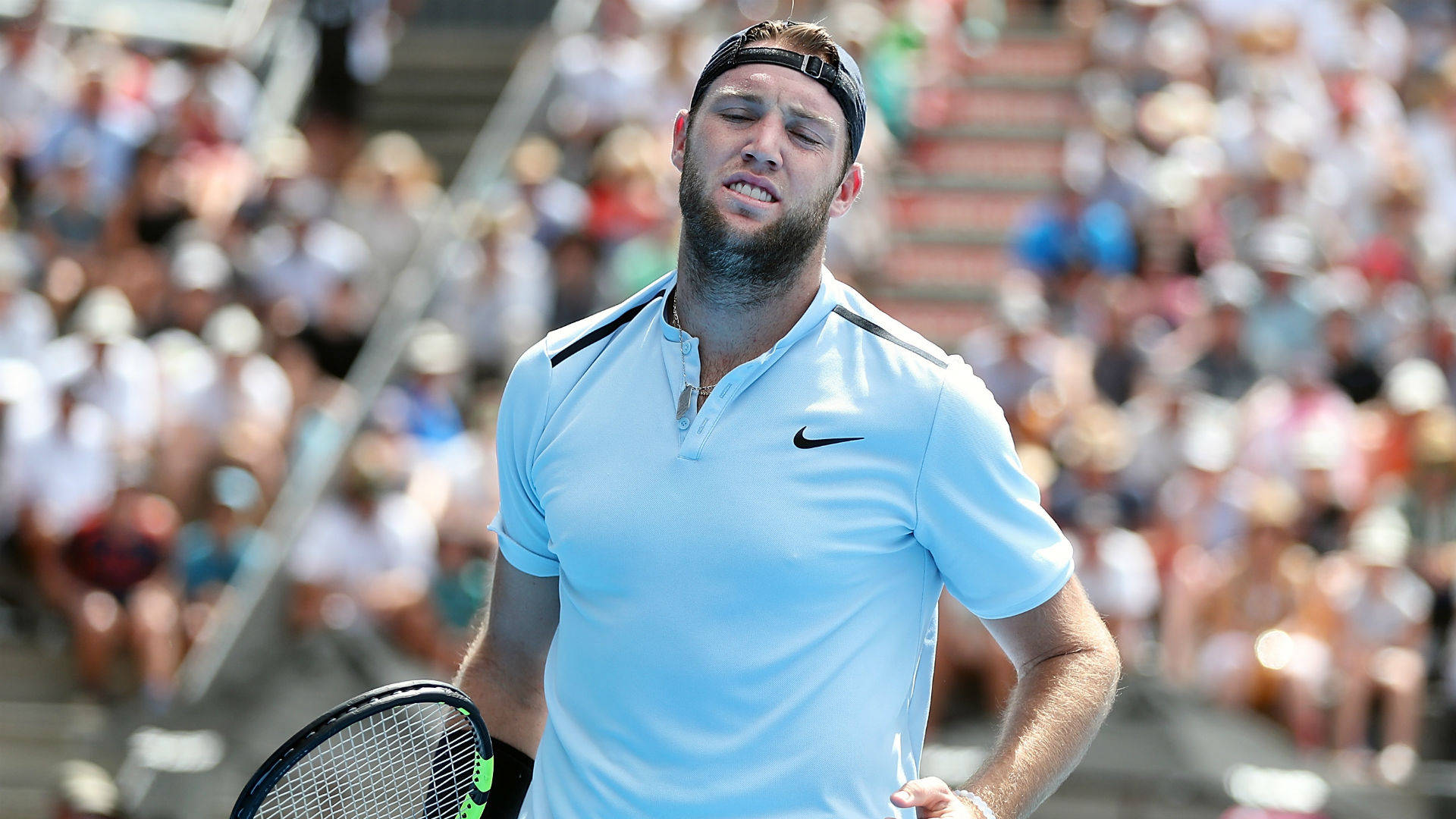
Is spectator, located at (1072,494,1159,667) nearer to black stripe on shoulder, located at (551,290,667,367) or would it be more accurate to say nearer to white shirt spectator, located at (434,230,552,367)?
white shirt spectator, located at (434,230,552,367)

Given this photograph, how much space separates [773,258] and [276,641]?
6.51 meters

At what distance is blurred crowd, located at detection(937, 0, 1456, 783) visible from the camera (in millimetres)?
8336

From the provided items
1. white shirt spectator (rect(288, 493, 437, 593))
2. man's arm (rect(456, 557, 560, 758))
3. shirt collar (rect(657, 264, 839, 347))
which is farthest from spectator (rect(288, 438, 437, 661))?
shirt collar (rect(657, 264, 839, 347))

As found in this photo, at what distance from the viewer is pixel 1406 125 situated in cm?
1260

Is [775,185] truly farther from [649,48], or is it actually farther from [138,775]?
[649,48]

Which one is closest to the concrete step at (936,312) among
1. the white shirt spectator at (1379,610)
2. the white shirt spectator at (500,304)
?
the white shirt spectator at (500,304)

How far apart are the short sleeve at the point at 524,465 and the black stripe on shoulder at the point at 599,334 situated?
25 mm

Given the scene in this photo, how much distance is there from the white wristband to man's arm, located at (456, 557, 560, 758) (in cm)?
82

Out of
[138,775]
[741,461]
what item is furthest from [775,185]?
[138,775]

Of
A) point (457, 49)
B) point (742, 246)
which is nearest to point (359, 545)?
point (742, 246)

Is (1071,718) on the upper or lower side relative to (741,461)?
lower

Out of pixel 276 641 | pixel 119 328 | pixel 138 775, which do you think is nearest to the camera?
pixel 138 775

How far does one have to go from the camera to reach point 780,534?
2619mm

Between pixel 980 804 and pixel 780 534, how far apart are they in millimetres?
472
